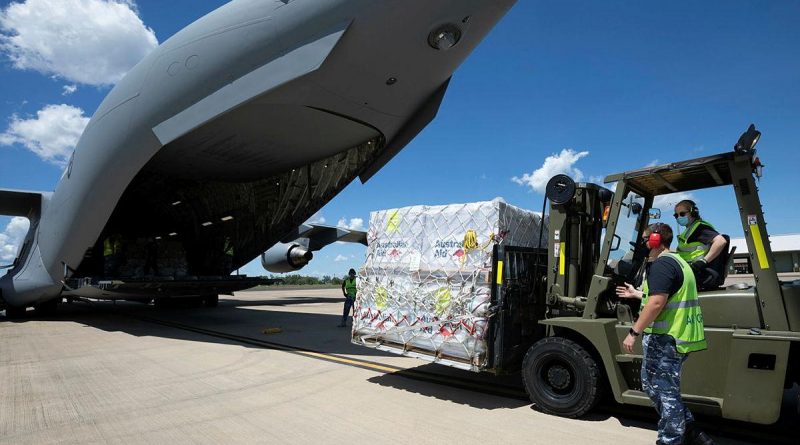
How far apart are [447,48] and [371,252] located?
4184 mm

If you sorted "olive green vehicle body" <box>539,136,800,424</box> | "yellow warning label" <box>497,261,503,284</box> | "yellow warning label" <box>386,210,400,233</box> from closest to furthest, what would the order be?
"olive green vehicle body" <box>539,136,800,424</box>
"yellow warning label" <box>497,261,503,284</box>
"yellow warning label" <box>386,210,400,233</box>

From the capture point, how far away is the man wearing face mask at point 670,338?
3.49m

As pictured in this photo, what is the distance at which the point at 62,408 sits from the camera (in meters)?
4.96

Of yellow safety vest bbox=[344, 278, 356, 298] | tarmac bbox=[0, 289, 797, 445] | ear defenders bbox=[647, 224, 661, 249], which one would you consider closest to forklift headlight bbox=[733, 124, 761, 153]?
ear defenders bbox=[647, 224, 661, 249]

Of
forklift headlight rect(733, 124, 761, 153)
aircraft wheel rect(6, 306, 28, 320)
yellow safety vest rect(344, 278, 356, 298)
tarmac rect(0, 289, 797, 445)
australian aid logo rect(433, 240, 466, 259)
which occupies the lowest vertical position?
aircraft wheel rect(6, 306, 28, 320)

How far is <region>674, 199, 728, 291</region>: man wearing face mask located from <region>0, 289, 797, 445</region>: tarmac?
1.45 metres

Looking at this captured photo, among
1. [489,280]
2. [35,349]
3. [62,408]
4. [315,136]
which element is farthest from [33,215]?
[489,280]

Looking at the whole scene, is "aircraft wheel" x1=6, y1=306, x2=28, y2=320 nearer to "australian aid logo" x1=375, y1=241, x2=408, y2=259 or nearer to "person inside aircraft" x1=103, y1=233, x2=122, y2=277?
"person inside aircraft" x1=103, y1=233, x2=122, y2=277

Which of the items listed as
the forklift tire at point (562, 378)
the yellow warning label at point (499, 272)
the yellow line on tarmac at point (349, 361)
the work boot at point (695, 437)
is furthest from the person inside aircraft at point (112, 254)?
the work boot at point (695, 437)

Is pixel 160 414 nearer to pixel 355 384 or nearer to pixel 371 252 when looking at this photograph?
pixel 355 384

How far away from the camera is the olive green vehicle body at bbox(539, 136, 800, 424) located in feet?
12.1

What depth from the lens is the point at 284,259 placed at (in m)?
20.3

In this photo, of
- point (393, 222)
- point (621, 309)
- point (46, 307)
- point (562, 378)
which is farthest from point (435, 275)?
point (46, 307)

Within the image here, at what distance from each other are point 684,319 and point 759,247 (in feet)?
3.51
